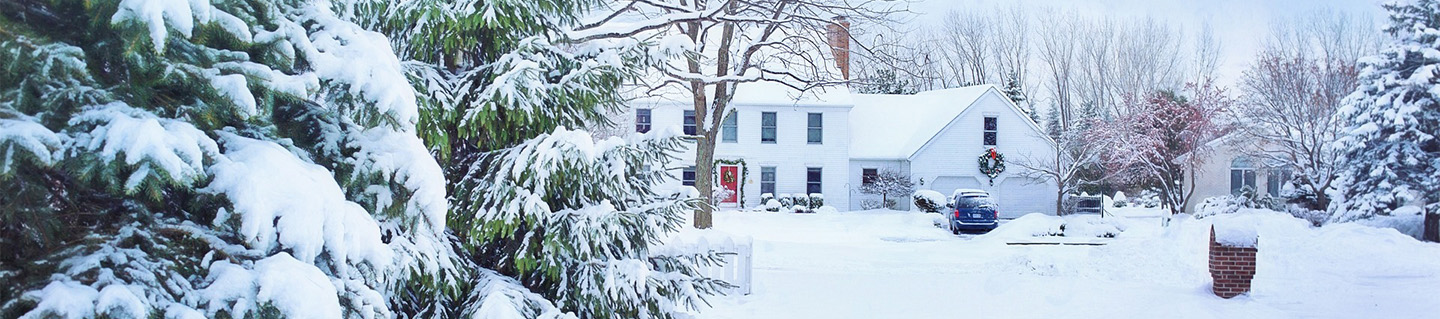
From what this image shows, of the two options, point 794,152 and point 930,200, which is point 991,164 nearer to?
point 930,200

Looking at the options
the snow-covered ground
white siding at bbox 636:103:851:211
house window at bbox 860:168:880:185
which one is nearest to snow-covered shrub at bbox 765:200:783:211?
white siding at bbox 636:103:851:211

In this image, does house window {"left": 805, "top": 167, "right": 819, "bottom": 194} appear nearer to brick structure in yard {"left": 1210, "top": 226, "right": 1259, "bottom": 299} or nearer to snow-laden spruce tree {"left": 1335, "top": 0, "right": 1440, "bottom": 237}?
snow-laden spruce tree {"left": 1335, "top": 0, "right": 1440, "bottom": 237}

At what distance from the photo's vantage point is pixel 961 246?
16.6m

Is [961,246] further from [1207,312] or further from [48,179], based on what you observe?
→ [48,179]

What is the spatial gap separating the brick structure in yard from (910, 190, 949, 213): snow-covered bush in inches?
603

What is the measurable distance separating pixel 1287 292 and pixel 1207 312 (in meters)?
1.60

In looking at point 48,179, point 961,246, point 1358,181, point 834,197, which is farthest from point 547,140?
point 834,197

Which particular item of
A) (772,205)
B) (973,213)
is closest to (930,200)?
(772,205)

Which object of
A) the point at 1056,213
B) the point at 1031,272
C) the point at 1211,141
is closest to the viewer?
the point at 1031,272

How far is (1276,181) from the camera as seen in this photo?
27.0m

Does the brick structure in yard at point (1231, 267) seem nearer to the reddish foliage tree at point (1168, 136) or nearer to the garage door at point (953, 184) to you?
the reddish foliage tree at point (1168, 136)

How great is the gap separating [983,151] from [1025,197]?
1.86 metres

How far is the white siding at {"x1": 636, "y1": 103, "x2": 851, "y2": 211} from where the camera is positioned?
26578 millimetres

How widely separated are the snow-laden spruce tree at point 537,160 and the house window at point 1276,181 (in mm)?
24289
